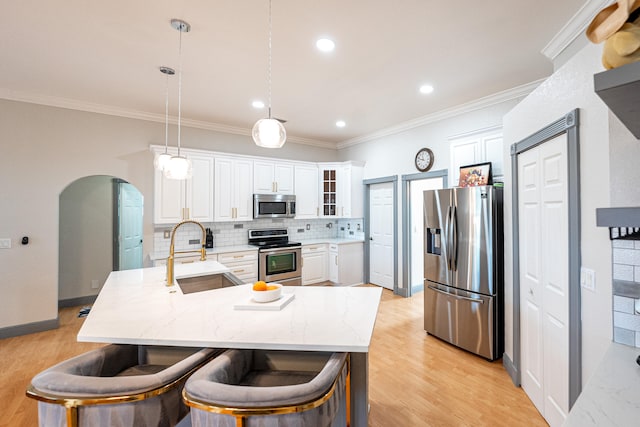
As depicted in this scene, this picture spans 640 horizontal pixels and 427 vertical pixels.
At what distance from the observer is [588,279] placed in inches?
61.9

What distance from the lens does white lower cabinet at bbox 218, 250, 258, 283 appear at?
429cm

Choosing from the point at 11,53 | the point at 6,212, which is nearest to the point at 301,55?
the point at 11,53

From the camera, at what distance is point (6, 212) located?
3.45m

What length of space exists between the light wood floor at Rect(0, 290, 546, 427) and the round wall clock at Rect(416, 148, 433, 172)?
91.3 inches

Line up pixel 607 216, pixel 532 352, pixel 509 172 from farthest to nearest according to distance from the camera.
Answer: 1. pixel 509 172
2. pixel 532 352
3. pixel 607 216

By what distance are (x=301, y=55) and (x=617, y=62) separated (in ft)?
8.14

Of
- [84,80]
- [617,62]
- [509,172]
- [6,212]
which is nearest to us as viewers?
[617,62]

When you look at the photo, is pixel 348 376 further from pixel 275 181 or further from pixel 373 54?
pixel 275 181

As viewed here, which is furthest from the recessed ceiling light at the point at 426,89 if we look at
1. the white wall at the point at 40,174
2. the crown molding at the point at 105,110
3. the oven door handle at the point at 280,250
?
the white wall at the point at 40,174

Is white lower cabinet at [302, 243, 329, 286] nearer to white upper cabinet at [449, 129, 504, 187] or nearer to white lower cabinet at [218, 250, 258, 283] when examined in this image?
white lower cabinet at [218, 250, 258, 283]

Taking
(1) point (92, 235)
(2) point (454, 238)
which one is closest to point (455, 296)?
(2) point (454, 238)

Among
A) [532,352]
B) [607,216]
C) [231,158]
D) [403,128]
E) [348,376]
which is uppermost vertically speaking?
[403,128]

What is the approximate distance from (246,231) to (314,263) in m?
1.34

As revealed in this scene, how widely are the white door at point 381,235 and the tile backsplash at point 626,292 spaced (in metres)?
3.77
